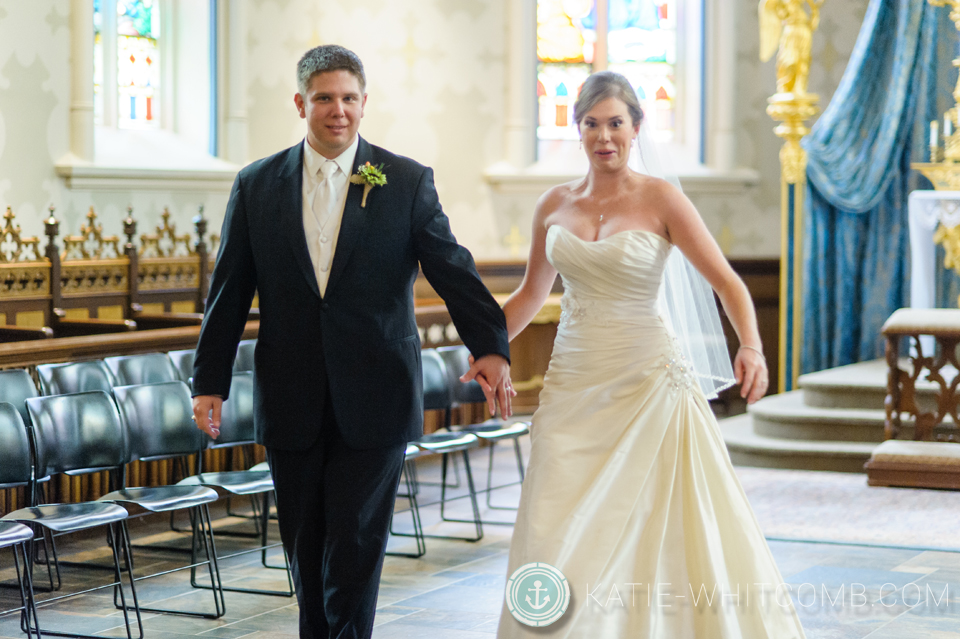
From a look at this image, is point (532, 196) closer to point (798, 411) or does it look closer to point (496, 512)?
point (798, 411)

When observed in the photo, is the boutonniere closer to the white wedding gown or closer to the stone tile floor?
the white wedding gown

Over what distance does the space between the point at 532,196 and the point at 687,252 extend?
7.31 meters

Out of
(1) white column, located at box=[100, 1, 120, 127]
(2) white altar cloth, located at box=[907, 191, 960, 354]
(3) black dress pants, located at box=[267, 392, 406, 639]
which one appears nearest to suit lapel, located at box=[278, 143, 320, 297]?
(3) black dress pants, located at box=[267, 392, 406, 639]

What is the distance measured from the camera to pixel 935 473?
6695 mm

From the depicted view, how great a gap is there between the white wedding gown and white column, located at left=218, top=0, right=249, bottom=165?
6495mm

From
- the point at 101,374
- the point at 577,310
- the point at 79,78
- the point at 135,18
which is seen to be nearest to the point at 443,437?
the point at 101,374

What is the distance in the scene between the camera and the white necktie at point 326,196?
10.1ft

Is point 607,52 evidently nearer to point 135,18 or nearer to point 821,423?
point 135,18

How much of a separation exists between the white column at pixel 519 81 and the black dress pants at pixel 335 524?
25.0ft

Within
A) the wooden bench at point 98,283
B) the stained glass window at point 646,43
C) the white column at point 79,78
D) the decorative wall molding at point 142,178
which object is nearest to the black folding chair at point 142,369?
the wooden bench at point 98,283

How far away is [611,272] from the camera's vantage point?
3385 mm

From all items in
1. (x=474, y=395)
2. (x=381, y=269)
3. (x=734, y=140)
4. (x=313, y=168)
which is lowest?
(x=474, y=395)

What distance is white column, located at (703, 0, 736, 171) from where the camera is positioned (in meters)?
10.6

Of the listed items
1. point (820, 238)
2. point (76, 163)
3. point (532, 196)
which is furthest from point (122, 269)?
point (820, 238)
